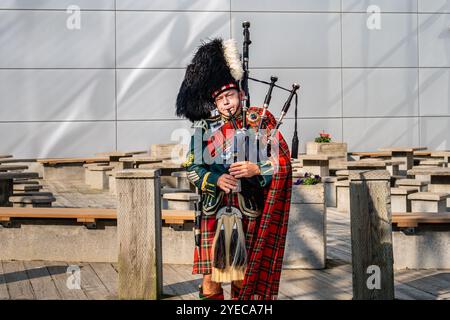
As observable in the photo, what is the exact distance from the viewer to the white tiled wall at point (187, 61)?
71.9 feet

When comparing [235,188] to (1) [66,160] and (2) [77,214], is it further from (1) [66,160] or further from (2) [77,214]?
(1) [66,160]

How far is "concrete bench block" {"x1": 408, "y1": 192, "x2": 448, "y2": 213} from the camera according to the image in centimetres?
1258

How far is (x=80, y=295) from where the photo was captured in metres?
7.57

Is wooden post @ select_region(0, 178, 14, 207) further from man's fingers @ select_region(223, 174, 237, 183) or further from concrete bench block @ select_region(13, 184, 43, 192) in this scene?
man's fingers @ select_region(223, 174, 237, 183)

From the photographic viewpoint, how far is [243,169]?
5.14 meters

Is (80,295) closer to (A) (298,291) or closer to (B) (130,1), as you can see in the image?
(A) (298,291)

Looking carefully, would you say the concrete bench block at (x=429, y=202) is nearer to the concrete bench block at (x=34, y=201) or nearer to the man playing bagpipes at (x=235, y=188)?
the concrete bench block at (x=34, y=201)

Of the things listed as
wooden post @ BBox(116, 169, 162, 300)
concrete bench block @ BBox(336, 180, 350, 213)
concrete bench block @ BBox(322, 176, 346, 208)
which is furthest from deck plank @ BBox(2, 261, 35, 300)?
concrete bench block @ BBox(322, 176, 346, 208)

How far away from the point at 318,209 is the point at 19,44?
14845 millimetres

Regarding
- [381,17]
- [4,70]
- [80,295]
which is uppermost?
[381,17]

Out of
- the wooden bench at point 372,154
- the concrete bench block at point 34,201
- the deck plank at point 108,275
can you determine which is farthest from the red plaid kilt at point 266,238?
the wooden bench at point 372,154

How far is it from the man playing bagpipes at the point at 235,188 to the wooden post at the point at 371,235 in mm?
1641

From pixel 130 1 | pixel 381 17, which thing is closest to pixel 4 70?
pixel 130 1
